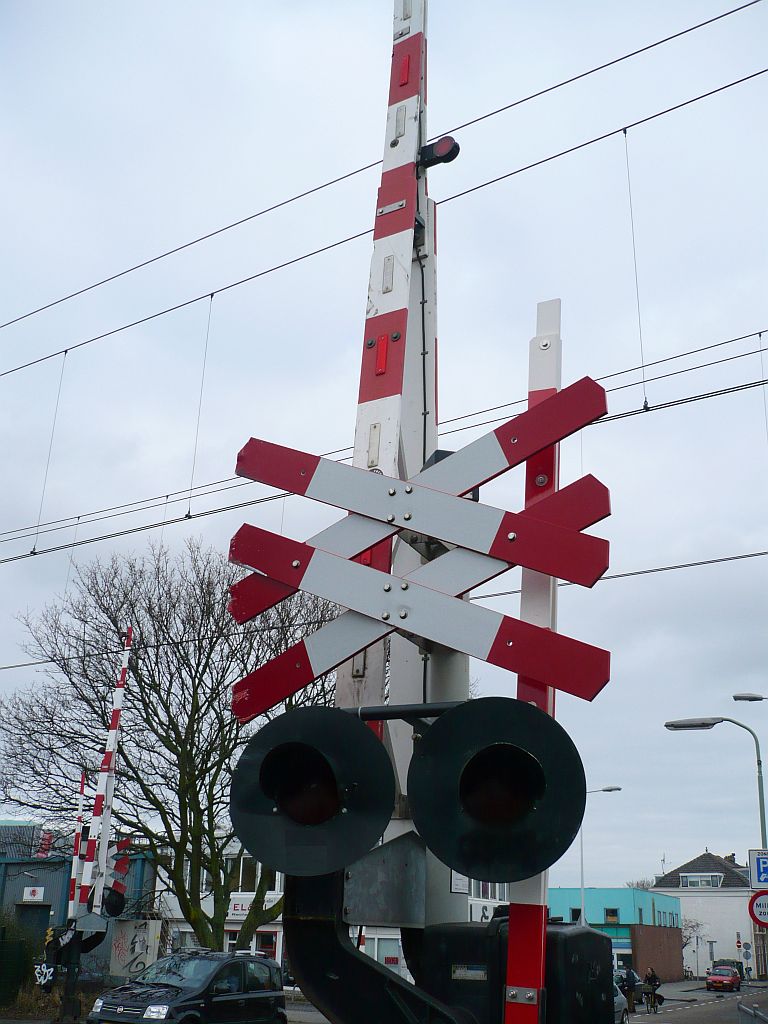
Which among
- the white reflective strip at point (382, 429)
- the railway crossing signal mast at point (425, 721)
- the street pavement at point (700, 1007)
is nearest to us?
the railway crossing signal mast at point (425, 721)

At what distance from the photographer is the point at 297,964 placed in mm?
2887

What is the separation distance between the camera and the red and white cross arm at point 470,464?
3.00 m

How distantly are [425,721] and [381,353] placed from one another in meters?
1.41

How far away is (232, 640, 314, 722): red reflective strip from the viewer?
3.16 m

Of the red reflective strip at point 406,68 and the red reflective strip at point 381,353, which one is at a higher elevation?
the red reflective strip at point 406,68

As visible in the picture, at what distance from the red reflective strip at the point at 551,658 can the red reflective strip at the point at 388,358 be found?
1093 mm

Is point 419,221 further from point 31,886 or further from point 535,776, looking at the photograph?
point 31,886

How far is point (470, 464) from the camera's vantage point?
313 centimetres

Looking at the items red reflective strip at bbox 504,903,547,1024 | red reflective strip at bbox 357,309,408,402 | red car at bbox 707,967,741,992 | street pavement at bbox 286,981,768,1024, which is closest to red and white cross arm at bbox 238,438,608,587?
red reflective strip at bbox 357,309,408,402

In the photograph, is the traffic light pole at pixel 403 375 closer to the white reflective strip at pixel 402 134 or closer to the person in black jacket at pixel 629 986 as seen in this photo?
the white reflective strip at pixel 402 134

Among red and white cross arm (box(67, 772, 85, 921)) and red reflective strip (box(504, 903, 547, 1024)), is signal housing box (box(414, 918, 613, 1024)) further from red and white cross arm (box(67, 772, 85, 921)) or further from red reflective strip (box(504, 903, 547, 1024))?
red and white cross arm (box(67, 772, 85, 921))

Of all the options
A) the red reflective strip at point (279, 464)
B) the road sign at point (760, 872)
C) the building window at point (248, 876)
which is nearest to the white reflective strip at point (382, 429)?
the red reflective strip at point (279, 464)

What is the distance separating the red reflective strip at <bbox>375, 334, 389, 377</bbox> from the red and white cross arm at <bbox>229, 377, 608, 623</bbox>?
0.51 m

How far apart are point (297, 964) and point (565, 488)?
62.8 inches
